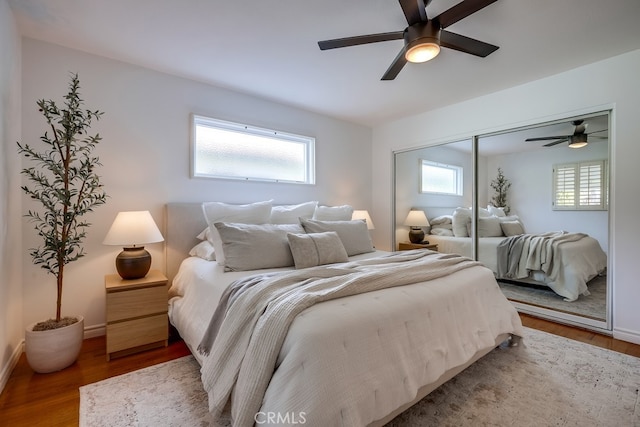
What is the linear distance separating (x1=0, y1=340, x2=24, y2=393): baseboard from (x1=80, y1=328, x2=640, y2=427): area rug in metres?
0.52

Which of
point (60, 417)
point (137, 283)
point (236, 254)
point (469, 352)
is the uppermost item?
point (236, 254)

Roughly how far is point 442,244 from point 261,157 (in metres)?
2.64

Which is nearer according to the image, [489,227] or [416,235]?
[489,227]

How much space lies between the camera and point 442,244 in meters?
3.81

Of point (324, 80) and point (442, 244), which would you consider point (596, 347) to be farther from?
point (324, 80)

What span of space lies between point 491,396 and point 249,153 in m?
3.12

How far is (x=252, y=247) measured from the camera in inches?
86.1

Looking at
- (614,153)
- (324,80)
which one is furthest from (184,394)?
(614,153)

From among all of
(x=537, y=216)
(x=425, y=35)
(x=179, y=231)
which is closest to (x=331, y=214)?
(x=179, y=231)

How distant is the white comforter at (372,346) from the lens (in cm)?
107

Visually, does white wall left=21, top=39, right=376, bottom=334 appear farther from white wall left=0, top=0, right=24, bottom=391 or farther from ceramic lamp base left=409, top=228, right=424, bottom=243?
ceramic lamp base left=409, top=228, right=424, bottom=243

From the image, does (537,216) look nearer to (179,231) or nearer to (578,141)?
(578,141)

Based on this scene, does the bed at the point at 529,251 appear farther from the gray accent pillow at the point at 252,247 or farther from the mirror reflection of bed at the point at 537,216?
the gray accent pillow at the point at 252,247

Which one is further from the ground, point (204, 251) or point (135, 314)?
point (204, 251)
